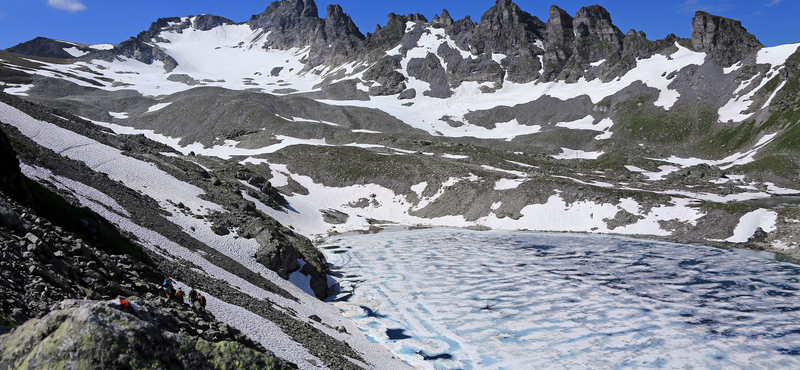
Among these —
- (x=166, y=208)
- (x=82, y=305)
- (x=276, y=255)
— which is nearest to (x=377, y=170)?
(x=166, y=208)

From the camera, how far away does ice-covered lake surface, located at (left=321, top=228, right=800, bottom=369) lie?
89.4ft

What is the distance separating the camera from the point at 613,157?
13888cm

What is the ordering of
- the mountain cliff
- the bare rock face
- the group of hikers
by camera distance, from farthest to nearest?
the bare rock face < the mountain cliff < the group of hikers

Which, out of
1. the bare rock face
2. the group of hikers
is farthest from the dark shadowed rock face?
the bare rock face

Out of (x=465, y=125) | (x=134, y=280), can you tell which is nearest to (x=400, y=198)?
(x=134, y=280)

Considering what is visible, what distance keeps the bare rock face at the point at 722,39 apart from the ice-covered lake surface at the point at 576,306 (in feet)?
542

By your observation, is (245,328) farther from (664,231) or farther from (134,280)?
(664,231)

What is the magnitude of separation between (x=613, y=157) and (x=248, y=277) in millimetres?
133605

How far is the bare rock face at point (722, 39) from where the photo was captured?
17725 cm

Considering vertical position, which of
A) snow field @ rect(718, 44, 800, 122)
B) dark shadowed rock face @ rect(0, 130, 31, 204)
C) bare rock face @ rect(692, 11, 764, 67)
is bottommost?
dark shadowed rock face @ rect(0, 130, 31, 204)

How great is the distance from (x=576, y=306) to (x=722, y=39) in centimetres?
20394

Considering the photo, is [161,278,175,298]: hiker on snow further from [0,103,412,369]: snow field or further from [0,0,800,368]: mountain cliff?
[0,103,412,369]: snow field

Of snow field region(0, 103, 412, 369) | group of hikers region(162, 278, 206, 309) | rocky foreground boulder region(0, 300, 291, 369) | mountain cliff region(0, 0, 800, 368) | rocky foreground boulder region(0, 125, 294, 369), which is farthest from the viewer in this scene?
mountain cliff region(0, 0, 800, 368)

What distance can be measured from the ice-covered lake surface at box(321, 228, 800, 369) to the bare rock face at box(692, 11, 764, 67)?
165 meters
